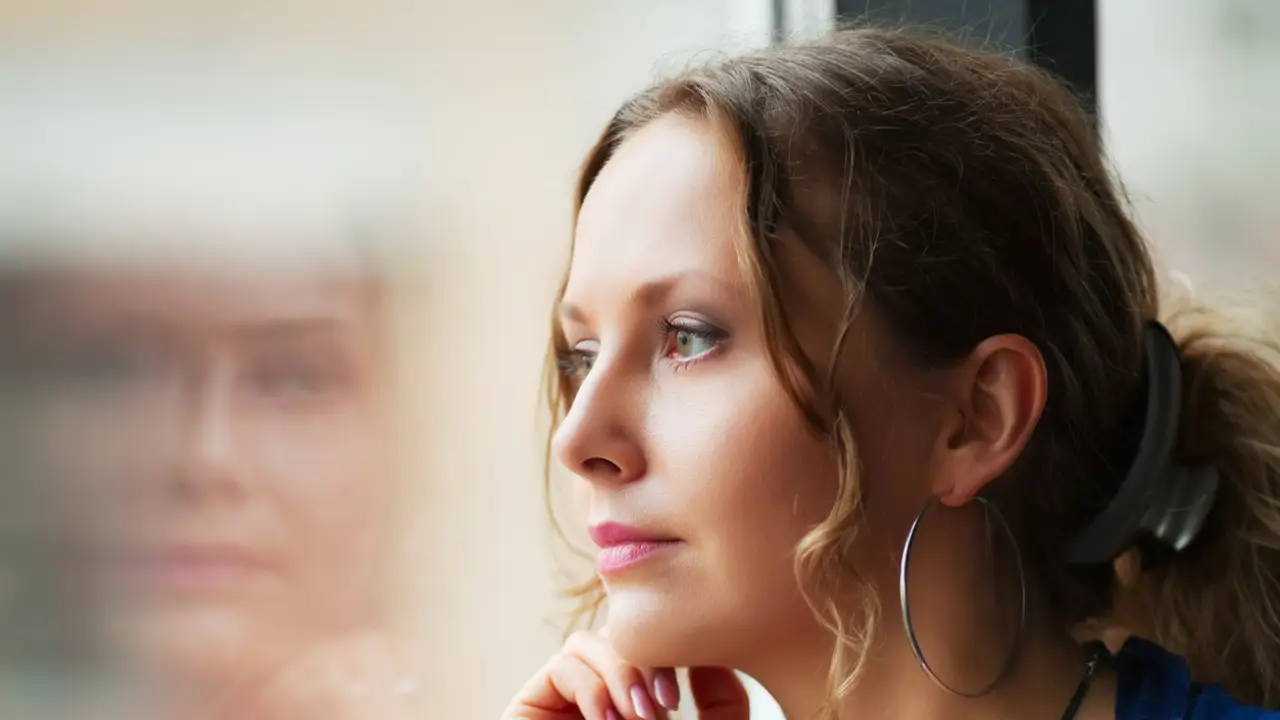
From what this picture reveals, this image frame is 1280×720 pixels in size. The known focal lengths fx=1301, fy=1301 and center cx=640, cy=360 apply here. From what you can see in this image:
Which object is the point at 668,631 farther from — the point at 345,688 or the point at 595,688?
the point at 345,688

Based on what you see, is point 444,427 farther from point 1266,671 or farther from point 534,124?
point 1266,671

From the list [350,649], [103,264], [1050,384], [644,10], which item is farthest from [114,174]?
[1050,384]

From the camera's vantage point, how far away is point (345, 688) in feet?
3.40

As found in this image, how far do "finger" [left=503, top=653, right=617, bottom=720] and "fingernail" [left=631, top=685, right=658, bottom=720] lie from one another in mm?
30

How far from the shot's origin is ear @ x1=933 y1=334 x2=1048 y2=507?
94 cm

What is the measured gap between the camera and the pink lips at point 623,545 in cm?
92

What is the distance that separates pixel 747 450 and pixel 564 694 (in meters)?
0.32

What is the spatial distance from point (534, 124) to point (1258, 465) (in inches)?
26.5

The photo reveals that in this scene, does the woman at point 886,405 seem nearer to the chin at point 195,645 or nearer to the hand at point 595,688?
the hand at point 595,688

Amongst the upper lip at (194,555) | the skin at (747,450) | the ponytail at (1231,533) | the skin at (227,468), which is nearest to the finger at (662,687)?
the skin at (747,450)

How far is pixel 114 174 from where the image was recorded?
919 mm

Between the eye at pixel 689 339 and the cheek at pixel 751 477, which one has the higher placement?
the eye at pixel 689 339

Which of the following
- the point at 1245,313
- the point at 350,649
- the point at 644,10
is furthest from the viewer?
the point at 644,10

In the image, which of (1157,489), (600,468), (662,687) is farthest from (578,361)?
(1157,489)
